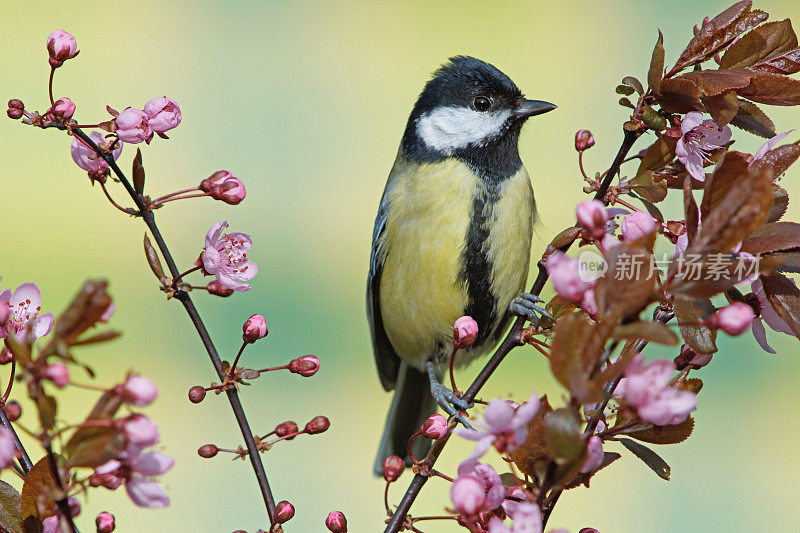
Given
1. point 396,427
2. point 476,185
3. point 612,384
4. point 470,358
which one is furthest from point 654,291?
point 396,427

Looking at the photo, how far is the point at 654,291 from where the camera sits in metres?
0.37

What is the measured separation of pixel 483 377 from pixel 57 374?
0.33m

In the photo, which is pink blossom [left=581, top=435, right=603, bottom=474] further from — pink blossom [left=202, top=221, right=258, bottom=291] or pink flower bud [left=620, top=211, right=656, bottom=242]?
pink blossom [left=202, top=221, right=258, bottom=291]

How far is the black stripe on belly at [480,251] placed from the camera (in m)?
1.14

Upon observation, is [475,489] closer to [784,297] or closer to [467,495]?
[467,495]

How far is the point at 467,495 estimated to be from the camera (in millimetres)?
406

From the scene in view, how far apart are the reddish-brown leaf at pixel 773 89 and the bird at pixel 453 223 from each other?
0.57 metres

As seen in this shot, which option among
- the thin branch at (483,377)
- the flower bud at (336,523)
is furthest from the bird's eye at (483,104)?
the flower bud at (336,523)

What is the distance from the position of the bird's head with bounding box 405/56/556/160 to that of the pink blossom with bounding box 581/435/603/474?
0.81 meters

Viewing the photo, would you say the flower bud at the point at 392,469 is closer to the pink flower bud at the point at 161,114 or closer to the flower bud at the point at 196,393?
the flower bud at the point at 196,393

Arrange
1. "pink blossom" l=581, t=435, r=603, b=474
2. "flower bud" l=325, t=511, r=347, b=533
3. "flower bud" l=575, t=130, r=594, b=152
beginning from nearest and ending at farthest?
"pink blossom" l=581, t=435, r=603, b=474
"flower bud" l=325, t=511, r=347, b=533
"flower bud" l=575, t=130, r=594, b=152

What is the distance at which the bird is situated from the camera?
115cm

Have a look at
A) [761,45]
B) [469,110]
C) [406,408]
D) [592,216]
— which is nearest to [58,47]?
[592,216]

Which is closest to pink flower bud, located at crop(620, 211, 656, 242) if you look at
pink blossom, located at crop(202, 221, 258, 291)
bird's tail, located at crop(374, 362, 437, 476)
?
pink blossom, located at crop(202, 221, 258, 291)
